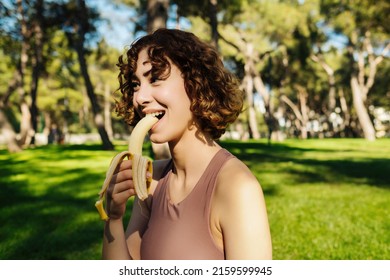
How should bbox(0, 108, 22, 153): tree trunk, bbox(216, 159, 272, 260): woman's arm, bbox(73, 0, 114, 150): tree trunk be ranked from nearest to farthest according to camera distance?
bbox(216, 159, 272, 260): woman's arm, bbox(0, 108, 22, 153): tree trunk, bbox(73, 0, 114, 150): tree trunk

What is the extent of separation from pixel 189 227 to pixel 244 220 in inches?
11.6

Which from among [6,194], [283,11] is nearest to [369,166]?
[6,194]

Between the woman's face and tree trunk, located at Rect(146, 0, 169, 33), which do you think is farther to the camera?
tree trunk, located at Rect(146, 0, 169, 33)

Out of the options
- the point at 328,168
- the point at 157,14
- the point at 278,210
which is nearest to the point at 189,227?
the point at 278,210

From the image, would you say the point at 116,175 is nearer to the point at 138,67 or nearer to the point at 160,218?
the point at 160,218

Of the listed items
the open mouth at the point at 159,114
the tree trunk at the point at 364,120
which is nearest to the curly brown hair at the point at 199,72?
the open mouth at the point at 159,114

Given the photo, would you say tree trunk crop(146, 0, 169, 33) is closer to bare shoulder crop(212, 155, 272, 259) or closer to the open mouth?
the open mouth

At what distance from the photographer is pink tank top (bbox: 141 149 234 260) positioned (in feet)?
5.90

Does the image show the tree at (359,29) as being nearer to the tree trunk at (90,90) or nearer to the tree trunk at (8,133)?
the tree trunk at (90,90)

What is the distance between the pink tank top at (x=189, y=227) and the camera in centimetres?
180

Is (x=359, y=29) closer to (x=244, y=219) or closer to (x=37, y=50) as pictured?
(x=37, y=50)

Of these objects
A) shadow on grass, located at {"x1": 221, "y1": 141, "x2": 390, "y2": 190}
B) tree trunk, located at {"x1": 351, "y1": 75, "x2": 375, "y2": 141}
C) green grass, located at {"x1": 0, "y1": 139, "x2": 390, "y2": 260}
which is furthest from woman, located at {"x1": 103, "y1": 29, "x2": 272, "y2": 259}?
tree trunk, located at {"x1": 351, "y1": 75, "x2": 375, "y2": 141}

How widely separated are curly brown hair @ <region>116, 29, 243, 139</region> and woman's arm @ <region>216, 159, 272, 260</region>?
0.42 meters

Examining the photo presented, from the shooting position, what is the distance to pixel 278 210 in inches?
314
